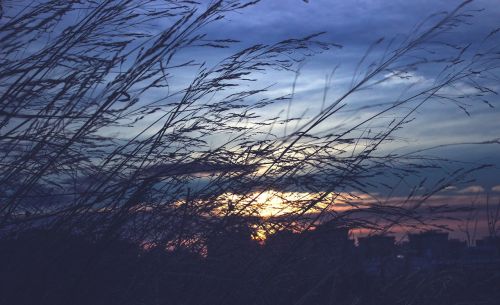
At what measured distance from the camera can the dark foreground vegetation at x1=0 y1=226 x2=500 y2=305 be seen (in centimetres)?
183

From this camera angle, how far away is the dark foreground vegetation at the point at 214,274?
1.83 m

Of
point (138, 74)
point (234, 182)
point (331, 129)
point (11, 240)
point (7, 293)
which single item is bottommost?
point (7, 293)

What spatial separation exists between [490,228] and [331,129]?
1377mm

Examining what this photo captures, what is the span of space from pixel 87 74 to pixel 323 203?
1.03 meters

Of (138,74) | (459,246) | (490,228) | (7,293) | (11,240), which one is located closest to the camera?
(7,293)

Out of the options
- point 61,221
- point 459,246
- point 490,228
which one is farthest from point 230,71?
point 490,228

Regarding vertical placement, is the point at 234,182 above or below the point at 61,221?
above

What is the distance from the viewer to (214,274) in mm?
2125

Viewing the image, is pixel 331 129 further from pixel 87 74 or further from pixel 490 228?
pixel 490 228

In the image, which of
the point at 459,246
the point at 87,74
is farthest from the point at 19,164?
the point at 459,246

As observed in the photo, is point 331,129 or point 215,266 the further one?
point 331,129

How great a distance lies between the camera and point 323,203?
2441 mm

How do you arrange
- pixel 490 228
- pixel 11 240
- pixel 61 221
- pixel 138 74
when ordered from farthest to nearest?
pixel 490 228 → pixel 138 74 → pixel 11 240 → pixel 61 221

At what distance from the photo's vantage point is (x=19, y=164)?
2.15 m
